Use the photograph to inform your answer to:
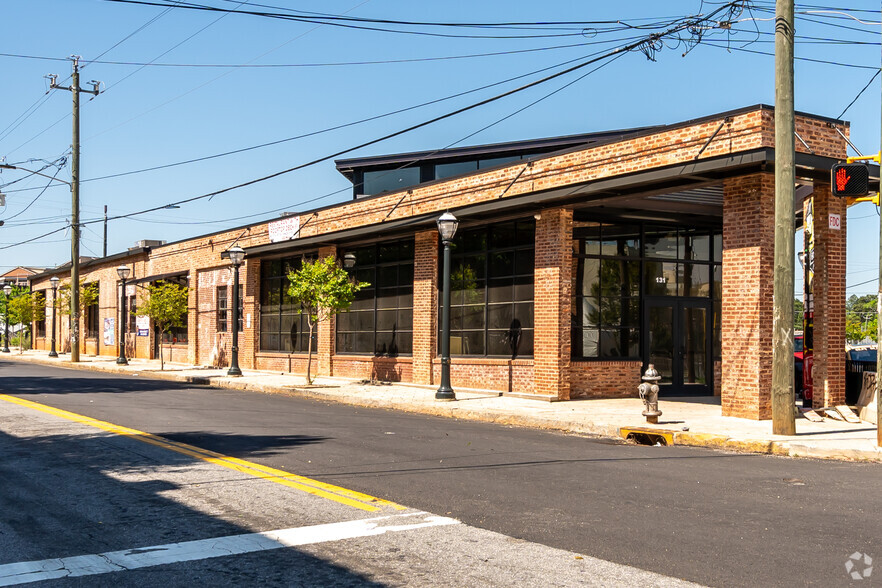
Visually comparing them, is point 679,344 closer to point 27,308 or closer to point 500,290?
point 500,290

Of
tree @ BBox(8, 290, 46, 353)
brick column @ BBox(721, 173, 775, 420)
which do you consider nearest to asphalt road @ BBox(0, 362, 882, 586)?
brick column @ BBox(721, 173, 775, 420)

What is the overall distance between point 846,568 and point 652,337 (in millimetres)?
14611

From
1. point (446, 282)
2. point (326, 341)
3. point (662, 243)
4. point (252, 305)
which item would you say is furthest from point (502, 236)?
point (252, 305)

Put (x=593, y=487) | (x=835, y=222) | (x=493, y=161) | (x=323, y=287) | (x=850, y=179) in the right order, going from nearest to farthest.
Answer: (x=593, y=487)
(x=850, y=179)
(x=835, y=222)
(x=323, y=287)
(x=493, y=161)

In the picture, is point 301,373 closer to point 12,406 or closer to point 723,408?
point 12,406

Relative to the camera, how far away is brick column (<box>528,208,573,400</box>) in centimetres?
1881

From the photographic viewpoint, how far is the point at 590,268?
64.4 feet

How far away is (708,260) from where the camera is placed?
2086cm

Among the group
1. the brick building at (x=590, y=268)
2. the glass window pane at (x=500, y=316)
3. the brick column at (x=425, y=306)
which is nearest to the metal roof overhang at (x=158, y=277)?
the brick building at (x=590, y=268)

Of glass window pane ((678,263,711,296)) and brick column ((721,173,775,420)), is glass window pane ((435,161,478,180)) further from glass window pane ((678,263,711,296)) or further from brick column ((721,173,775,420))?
brick column ((721,173,775,420))

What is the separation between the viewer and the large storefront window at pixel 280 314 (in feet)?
97.3

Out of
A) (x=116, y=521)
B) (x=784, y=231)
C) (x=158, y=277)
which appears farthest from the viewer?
(x=158, y=277)

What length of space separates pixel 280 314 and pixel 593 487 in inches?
918

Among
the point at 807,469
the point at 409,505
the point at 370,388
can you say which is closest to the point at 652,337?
the point at 370,388
